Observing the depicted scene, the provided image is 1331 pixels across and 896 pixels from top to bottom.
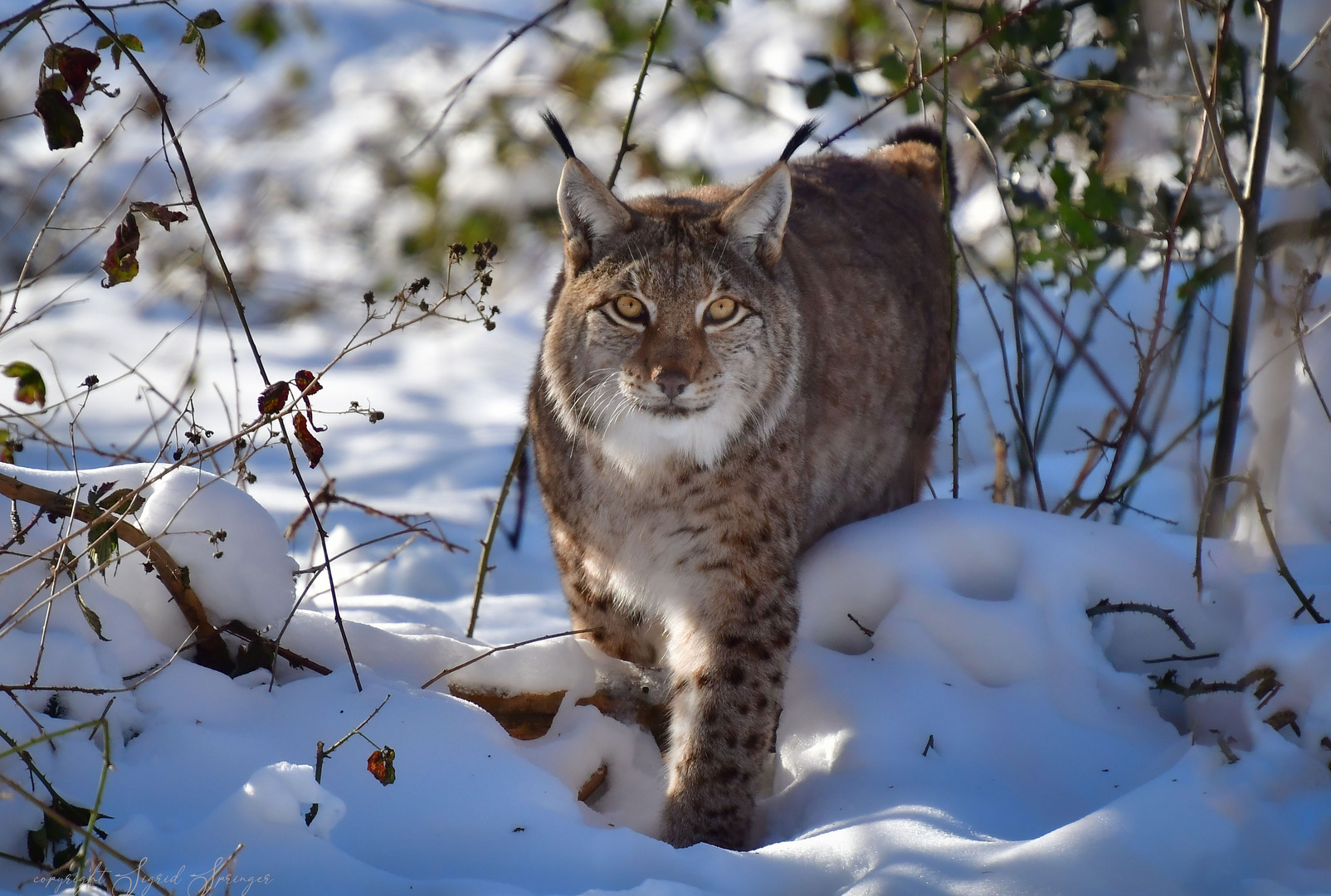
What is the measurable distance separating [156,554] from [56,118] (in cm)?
91

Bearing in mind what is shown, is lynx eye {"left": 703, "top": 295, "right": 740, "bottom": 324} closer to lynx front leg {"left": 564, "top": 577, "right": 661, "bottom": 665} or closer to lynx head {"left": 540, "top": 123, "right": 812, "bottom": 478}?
lynx head {"left": 540, "top": 123, "right": 812, "bottom": 478}

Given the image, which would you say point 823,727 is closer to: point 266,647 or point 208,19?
point 266,647

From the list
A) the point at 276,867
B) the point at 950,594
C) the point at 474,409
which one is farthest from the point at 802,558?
the point at 474,409

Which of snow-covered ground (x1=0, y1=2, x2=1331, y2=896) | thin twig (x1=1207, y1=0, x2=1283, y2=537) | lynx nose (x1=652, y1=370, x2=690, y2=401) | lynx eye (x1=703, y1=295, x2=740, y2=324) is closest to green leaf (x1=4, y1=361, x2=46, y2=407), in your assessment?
snow-covered ground (x1=0, y1=2, x2=1331, y2=896)

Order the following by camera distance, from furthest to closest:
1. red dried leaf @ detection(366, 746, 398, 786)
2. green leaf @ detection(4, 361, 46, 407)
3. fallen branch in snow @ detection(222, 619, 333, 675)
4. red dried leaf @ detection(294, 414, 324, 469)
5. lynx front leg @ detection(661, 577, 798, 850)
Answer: lynx front leg @ detection(661, 577, 798, 850) < fallen branch in snow @ detection(222, 619, 333, 675) < red dried leaf @ detection(294, 414, 324, 469) < red dried leaf @ detection(366, 746, 398, 786) < green leaf @ detection(4, 361, 46, 407)

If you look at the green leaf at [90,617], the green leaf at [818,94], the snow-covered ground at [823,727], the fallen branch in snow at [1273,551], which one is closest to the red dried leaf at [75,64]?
the snow-covered ground at [823,727]

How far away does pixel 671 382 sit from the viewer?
2754 mm

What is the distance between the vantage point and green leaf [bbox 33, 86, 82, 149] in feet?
6.31

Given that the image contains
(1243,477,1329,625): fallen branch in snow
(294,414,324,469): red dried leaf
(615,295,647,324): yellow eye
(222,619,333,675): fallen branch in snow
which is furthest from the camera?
(615,295,647,324): yellow eye

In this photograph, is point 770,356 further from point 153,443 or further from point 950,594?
point 153,443

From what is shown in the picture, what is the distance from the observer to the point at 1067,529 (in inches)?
119

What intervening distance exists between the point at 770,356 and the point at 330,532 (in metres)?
2.40

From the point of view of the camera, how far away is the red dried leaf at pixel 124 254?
2.18 meters

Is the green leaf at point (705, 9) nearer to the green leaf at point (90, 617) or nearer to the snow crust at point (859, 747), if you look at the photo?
the snow crust at point (859, 747)
